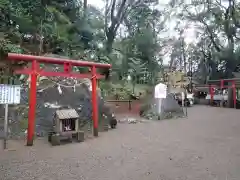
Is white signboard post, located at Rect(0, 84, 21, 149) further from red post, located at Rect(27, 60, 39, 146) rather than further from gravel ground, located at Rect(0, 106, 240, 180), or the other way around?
gravel ground, located at Rect(0, 106, 240, 180)

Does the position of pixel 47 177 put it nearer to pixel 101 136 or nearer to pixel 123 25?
pixel 101 136

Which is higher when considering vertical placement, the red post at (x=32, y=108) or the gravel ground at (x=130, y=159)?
the red post at (x=32, y=108)

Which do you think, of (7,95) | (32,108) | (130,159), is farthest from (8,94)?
(130,159)

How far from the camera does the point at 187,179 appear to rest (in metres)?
3.96

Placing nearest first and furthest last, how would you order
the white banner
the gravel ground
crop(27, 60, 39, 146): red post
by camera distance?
the gravel ground
the white banner
crop(27, 60, 39, 146): red post

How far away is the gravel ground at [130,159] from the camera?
415 cm

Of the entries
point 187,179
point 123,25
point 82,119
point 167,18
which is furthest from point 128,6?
point 187,179

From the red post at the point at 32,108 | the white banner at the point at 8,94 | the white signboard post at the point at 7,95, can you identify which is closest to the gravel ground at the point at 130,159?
the red post at the point at 32,108

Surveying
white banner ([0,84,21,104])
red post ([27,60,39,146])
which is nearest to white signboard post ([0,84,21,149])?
white banner ([0,84,21,104])

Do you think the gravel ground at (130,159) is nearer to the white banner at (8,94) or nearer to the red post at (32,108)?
the red post at (32,108)

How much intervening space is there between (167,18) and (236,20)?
7228 mm

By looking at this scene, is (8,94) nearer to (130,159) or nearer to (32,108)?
(32,108)

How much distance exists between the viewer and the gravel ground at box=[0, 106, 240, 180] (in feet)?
13.6

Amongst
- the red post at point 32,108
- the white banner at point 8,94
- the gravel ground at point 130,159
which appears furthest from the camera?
the red post at point 32,108
